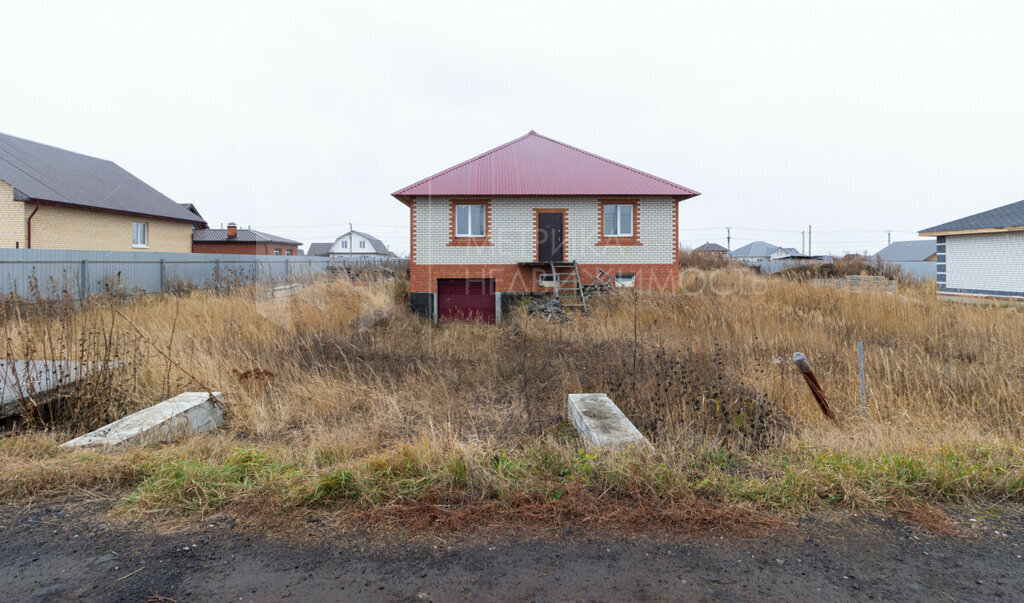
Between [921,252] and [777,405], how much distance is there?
77530 millimetres

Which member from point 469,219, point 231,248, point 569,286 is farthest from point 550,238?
point 231,248

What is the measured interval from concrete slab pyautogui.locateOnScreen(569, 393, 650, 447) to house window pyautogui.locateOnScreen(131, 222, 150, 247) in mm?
28464

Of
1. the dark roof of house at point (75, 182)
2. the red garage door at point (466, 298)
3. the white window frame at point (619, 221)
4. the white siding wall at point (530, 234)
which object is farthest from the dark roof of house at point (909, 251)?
the dark roof of house at point (75, 182)

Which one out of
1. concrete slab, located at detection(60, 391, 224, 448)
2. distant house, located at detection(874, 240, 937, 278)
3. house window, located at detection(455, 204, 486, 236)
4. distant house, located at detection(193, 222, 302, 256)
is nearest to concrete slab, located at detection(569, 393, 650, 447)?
concrete slab, located at detection(60, 391, 224, 448)

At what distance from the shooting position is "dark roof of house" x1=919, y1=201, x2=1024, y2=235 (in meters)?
17.1

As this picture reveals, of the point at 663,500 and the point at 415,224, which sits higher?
the point at 415,224

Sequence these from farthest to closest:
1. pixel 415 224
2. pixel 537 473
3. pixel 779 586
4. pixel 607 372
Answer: pixel 415 224 < pixel 607 372 < pixel 537 473 < pixel 779 586

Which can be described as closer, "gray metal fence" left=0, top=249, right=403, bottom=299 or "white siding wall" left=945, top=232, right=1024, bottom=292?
"gray metal fence" left=0, top=249, right=403, bottom=299

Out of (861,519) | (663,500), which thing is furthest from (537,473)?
(861,519)

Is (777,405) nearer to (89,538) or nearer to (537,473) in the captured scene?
(537,473)

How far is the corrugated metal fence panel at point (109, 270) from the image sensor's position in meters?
14.1

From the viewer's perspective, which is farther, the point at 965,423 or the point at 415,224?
the point at 415,224

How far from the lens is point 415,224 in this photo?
17.7 m

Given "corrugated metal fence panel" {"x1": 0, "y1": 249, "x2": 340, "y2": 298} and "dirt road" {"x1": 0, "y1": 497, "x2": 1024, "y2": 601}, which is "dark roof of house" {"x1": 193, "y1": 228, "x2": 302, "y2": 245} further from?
"dirt road" {"x1": 0, "y1": 497, "x2": 1024, "y2": 601}
